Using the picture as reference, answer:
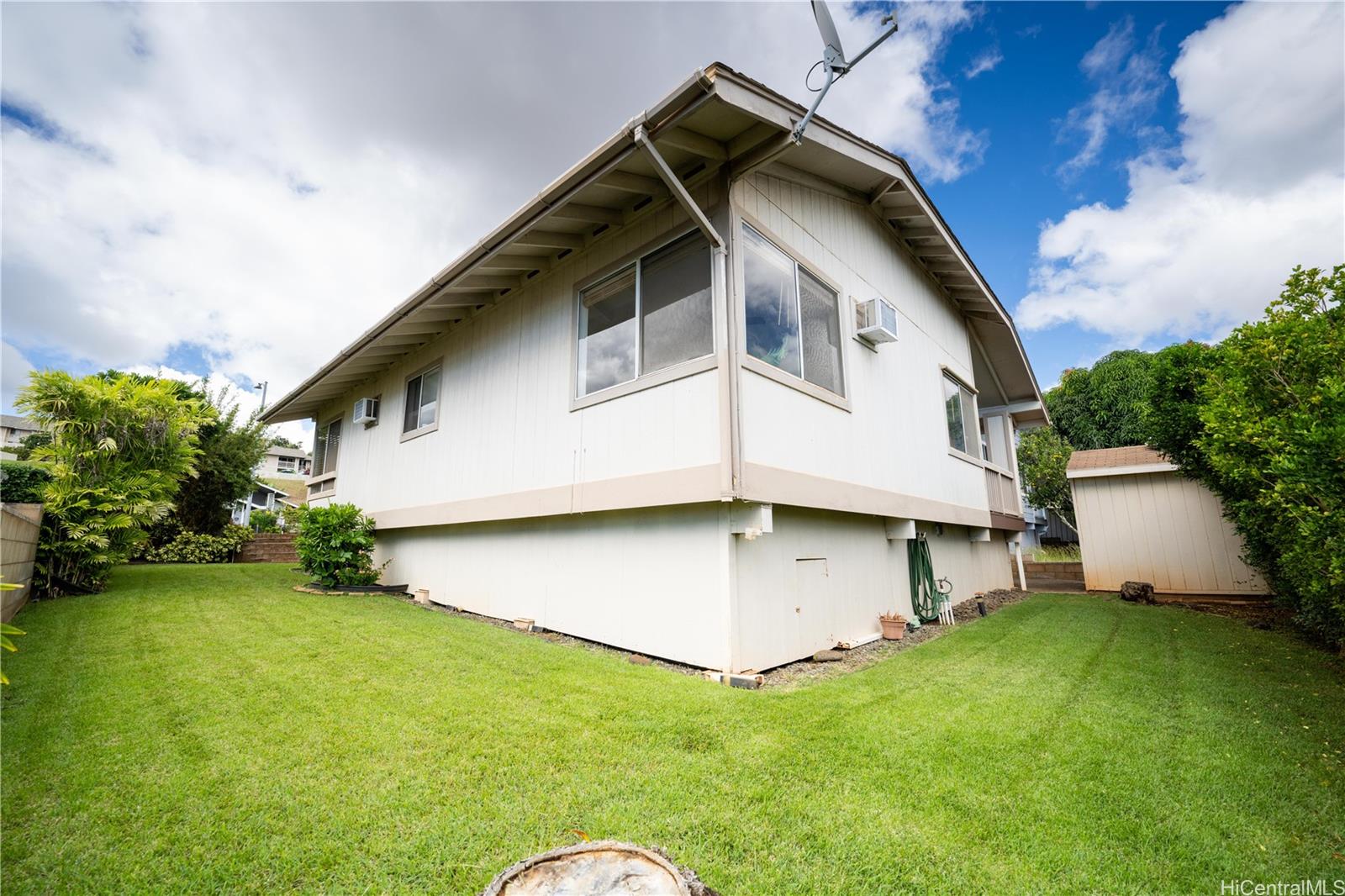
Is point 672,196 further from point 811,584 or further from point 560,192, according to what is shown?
point 811,584

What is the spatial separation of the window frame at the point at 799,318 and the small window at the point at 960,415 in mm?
3692

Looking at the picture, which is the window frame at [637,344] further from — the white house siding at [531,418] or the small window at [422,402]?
the small window at [422,402]

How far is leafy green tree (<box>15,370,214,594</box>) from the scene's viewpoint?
21.3 feet

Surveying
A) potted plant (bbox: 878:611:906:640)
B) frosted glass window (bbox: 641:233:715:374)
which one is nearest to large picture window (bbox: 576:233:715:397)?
frosted glass window (bbox: 641:233:715:374)

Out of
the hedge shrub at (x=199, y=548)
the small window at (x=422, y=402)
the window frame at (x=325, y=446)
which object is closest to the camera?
the small window at (x=422, y=402)

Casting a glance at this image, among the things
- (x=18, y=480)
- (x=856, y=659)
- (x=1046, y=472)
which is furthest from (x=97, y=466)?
(x=1046, y=472)

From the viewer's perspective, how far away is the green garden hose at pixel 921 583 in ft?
22.9

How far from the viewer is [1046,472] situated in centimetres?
1934

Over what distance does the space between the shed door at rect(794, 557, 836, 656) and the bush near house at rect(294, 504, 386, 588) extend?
6.87m

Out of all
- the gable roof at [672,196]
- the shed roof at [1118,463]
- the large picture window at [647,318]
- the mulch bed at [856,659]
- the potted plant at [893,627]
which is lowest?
the mulch bed at [856,659]

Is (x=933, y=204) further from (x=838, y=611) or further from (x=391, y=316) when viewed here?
(x=391, y=316)

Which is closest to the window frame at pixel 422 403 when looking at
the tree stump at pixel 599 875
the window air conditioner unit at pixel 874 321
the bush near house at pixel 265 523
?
the window air conditioner unit at pixel 874 321

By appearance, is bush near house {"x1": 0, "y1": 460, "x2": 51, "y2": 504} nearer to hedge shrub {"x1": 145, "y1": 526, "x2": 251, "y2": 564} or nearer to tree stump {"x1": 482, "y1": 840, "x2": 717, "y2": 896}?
hedge shrub {"x1": 145, "y1": 526, "x2": 251, "y2": 564}

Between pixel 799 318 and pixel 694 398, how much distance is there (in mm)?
1743
